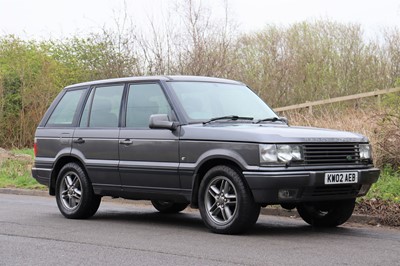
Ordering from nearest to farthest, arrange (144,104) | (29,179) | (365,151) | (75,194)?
(365,151)
(144,104)
(75,194)
(29,179)

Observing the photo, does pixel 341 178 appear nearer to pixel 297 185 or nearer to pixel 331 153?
pixel 331 153

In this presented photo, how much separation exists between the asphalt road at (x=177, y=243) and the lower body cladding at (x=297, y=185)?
46cm

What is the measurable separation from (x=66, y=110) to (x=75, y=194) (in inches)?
51.4

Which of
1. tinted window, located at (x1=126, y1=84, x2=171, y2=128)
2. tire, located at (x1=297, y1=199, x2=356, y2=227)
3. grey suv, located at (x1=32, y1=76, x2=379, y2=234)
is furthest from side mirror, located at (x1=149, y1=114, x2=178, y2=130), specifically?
tire, located at (x1=297, y1=199, x2=356, y2=227)

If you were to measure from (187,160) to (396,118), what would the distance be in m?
6.01

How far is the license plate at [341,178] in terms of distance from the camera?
8.36 m

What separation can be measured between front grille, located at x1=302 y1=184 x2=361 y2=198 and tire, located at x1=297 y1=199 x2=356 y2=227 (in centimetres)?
49

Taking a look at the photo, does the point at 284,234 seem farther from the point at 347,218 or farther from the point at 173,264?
the point at 173,264

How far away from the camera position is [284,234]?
8.77 m

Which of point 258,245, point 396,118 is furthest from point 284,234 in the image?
point 396,118

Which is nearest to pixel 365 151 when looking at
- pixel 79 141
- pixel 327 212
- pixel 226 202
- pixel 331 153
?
pixel 331 153

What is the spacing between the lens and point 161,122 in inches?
357

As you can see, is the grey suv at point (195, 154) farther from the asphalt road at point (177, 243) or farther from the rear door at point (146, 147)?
the asphalt road at point (177, 243)

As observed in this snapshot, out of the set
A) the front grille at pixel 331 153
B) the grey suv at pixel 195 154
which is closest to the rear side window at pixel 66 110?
the grey suv at pixel 195 154
